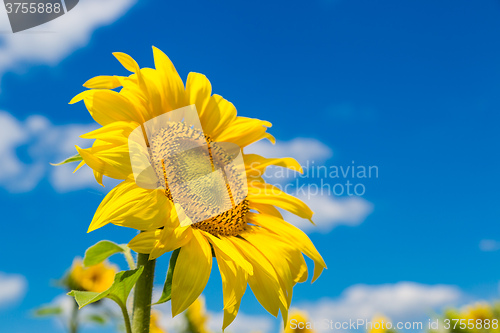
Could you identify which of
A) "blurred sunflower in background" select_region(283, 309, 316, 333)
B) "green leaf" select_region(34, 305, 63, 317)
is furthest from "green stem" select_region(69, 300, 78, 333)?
"blurred sunflower in background" select_region(283, 309, 316, 333)

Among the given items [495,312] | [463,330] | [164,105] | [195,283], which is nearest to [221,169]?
[164,105]

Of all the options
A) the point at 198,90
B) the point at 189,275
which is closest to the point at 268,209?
the point at 198,90

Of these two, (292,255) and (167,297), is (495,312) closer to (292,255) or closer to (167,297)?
(292,255)

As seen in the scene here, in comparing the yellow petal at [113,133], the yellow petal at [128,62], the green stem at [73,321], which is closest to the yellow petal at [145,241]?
the yellow petal at [113,133]

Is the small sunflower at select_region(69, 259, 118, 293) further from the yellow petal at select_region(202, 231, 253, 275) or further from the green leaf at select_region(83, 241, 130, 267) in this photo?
the yellow petal at select_region(202, 231, 253, 275)

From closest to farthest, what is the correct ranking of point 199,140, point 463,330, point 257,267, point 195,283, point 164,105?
1. point 195,283
2. point 257,267
3. point 164,105
4. point 199,140
5. point 463,330

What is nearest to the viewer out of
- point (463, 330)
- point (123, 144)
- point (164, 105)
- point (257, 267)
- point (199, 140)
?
point (123, 144)

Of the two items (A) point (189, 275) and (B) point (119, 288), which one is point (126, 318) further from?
(A) point (189, 275)

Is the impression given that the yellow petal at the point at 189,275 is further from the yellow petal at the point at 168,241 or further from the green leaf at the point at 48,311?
the green leaf at the point at 48,311
